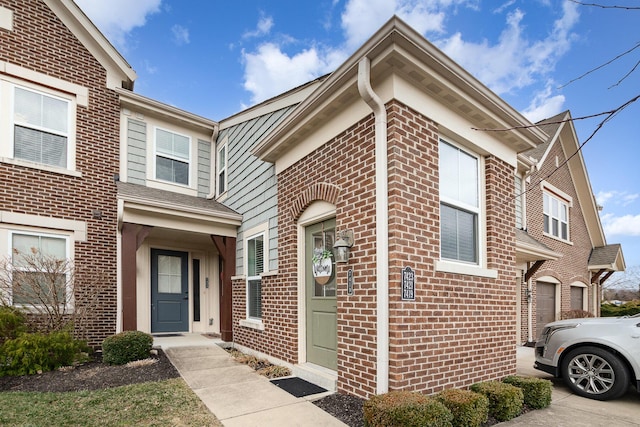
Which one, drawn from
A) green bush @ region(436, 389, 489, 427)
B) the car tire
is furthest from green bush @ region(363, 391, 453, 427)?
the car tire

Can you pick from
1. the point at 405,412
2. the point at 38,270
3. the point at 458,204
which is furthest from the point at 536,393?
the point at 38,270

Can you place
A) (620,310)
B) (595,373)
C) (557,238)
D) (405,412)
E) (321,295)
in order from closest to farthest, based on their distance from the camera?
(405,412) < (595,373) < (321,295) < (557,238) < (620,310)

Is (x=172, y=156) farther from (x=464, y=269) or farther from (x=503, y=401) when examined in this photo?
(x=503, y=401)

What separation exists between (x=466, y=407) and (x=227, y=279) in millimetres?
5958

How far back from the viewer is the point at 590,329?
17.2ft

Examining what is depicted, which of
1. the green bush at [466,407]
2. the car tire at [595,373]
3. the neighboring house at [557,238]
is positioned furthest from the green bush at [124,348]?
the neighboring house at [557,238]

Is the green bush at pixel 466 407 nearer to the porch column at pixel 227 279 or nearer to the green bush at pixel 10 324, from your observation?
the porch column at pixel 227 279

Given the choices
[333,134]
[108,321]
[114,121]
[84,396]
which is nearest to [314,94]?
[333,134]

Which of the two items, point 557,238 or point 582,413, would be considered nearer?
point 582,413

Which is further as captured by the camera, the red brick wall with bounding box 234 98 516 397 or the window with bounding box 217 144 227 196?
the window with bounding box 217 144 227 196

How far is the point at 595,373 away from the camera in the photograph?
16.5ft

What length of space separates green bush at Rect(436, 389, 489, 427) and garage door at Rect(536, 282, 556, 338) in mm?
8892

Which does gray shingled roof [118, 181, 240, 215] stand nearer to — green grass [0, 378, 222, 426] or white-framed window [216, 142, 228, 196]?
white-framed window [216, 142, 228, 196]

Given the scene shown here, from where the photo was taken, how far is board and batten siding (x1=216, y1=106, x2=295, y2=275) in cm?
697
